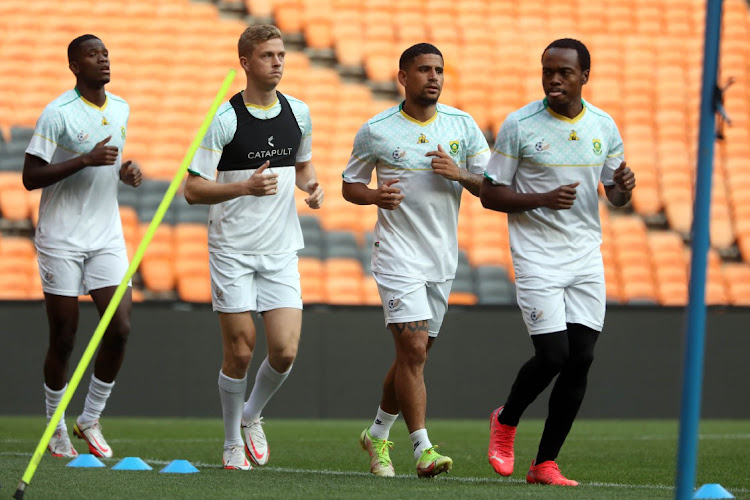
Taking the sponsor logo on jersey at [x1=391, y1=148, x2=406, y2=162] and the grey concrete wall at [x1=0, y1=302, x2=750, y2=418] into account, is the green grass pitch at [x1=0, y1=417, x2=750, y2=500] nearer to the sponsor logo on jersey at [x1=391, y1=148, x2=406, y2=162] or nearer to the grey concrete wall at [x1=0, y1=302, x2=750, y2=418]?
the grey concrete wall at [x1=0, y1=302, x2=750, y2=418]

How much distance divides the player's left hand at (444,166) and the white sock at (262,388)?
54.4 inches

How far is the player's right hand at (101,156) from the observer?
6301 millimetres

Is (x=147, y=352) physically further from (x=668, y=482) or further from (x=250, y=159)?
(x=668, y=482)

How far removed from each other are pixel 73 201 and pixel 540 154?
9.09 feet

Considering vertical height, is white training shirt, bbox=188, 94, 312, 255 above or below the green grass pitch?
above

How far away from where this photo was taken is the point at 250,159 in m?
5.95

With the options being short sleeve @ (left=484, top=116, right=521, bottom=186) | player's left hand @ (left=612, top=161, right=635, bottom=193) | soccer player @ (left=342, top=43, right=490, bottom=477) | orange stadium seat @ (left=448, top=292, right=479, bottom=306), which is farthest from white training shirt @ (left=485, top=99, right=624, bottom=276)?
orange stadium seat @ (left=448, top=292, right=479, bottom=306)

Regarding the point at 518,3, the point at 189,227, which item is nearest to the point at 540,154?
the point at 189,227

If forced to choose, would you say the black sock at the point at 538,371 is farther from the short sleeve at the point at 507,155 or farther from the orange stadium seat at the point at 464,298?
the orange stadium seat at the point at 464,298

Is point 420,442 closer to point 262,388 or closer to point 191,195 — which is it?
point 262,388

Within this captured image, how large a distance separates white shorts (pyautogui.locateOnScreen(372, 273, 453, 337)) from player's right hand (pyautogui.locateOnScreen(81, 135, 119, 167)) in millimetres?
1611

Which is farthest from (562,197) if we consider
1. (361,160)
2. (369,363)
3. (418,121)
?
(369,363)

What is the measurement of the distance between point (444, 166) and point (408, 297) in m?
0.63

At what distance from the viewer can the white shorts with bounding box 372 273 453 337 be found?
558cm
